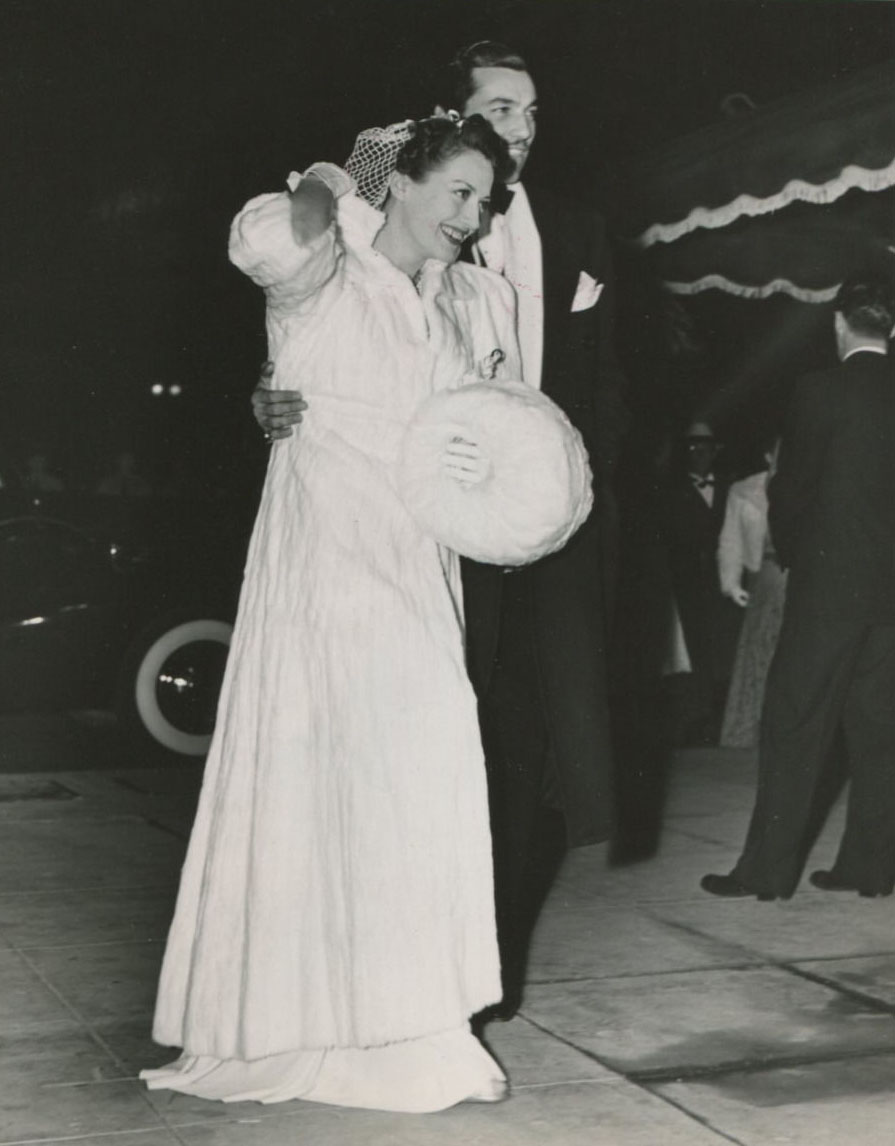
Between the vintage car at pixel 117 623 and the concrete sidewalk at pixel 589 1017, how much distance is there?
2366 millimetres

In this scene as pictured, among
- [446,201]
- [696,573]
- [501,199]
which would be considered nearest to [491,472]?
[446,201]

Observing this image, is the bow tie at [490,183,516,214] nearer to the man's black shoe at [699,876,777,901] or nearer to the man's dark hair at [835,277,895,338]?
the man's dark hair at [835,277,895,338]

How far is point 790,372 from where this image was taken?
527 inches

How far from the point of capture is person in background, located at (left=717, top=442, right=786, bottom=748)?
9.25m

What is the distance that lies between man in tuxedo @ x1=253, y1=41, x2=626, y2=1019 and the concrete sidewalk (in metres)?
0.46

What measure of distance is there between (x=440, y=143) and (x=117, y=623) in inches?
238

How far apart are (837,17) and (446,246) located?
655cm

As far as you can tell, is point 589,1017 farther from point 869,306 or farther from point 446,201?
point 869,306

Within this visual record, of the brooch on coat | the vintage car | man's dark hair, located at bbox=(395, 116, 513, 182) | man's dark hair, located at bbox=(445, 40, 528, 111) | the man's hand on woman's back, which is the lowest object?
the vintage car

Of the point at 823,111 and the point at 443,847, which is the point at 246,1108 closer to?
the point at 443,847

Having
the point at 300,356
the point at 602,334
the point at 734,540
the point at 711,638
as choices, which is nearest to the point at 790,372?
the point at 711,638

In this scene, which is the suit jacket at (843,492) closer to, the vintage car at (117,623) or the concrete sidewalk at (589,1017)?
the concrete sidewalk at (589,1017)

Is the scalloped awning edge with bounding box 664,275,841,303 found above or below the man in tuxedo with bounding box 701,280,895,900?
above

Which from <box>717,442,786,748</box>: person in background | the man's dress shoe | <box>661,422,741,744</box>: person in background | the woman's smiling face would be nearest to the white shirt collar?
the man's dress shoe
